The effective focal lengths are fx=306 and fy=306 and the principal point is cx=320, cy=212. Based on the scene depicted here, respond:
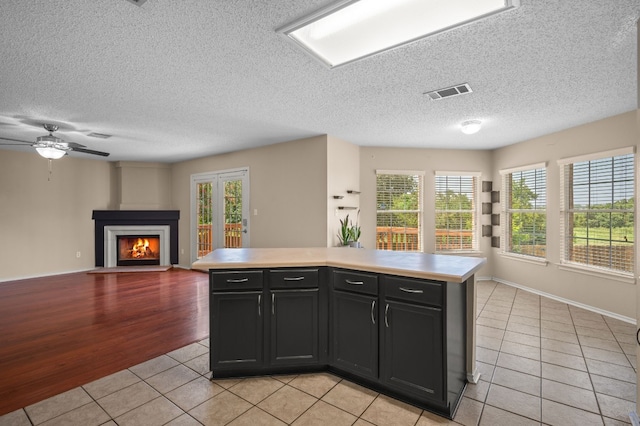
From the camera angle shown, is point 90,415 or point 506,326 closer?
point 90,415

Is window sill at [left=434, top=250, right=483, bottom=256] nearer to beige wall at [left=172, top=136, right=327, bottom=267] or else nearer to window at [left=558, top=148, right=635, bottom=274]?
window at [left=558, top=148, right=635, bottom=274]

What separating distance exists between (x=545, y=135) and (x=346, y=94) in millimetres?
3706

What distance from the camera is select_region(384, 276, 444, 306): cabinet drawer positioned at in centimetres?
196

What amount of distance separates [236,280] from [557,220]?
16.3 ft

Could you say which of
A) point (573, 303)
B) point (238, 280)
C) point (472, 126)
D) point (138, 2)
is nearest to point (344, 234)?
point (472, 126)

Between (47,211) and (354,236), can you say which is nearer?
(354,236)

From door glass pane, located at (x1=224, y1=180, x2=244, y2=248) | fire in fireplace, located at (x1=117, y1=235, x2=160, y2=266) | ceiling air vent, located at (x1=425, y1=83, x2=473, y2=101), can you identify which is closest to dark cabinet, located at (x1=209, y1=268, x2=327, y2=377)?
ceiling air vent, located at (x1=425, y1=83, x2=473, y2=101)

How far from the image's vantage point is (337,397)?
7.05 ft

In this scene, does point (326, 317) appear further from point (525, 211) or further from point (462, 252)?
point (525, 211)

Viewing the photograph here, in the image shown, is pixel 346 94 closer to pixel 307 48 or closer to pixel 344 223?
pixel 307 48

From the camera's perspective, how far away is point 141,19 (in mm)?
1979

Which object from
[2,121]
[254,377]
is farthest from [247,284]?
[2,121]

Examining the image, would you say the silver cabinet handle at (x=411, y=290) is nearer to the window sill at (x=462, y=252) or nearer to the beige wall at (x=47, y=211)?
the window sill at (x=462, y=252)

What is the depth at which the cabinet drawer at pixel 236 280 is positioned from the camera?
92.3 inches
